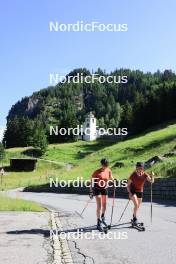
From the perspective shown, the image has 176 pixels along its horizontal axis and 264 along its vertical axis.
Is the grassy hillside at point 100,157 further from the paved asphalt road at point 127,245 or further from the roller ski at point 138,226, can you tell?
the paved asphalt road at point 127,245

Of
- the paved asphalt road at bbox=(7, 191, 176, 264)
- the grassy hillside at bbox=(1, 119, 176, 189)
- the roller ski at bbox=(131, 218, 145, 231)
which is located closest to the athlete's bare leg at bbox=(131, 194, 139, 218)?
the roller ski at bbox=(131, 218, 145, 231)

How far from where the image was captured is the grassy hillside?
5264cm

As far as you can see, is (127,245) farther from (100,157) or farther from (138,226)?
(100,157)

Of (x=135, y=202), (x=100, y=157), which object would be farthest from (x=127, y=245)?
(x=100, y=157)

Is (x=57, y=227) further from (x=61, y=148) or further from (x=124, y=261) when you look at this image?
(x=61, y=148)

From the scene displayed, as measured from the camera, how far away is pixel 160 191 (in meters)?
30.5

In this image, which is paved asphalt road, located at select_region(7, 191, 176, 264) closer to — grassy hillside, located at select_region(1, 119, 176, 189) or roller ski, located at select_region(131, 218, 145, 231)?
roller ski, located at select_region(131, 218, 145, 231)

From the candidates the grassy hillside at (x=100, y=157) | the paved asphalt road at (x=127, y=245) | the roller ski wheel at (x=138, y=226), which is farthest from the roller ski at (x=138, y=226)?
the grassy hillside at (x=100, y=157)

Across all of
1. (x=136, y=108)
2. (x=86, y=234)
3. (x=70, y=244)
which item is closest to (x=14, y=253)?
(x=70, y=244)

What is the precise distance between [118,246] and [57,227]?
429 cm

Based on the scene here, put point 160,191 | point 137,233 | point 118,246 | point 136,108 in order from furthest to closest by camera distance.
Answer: point 136,108 → point 160,191 → point 137,233 → point 118,246

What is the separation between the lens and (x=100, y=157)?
78.4 m

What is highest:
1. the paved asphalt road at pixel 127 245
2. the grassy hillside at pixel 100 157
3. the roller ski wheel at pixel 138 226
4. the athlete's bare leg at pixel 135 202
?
the grassy hillside at pixel 100 157

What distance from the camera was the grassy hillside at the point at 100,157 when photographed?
2073 inches
